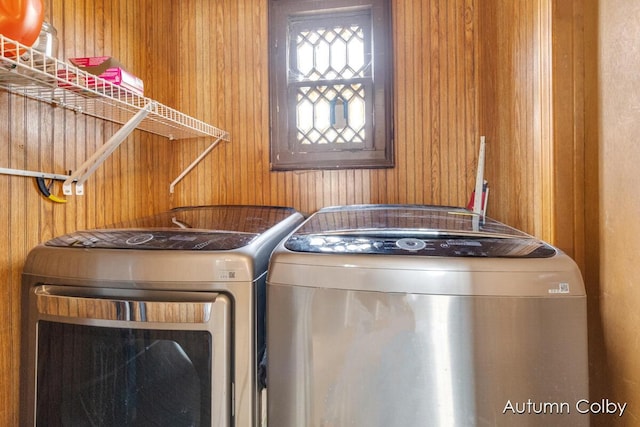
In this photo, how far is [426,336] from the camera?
750 mm

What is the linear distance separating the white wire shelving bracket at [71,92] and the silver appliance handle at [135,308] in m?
0.48

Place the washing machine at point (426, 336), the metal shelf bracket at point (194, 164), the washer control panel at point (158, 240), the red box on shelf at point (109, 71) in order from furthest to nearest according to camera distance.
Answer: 1. the metal shelf bracket at point (194, 164)
2. the red box on shelf at point (109, 71)
3. the washer control panel at point (158, 240)
4. the washing machine at point (426, 336)

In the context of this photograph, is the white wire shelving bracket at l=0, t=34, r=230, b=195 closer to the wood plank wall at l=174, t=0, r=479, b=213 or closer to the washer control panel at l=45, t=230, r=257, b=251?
the washer control panel at l=45, t=230, r=257, b=251

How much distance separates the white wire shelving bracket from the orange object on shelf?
3 cm

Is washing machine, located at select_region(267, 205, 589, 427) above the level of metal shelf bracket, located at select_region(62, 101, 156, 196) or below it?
below

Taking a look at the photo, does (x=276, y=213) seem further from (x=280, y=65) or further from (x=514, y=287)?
(x=514, y=287)

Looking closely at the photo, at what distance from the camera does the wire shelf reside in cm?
82

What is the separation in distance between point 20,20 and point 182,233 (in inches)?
25.7

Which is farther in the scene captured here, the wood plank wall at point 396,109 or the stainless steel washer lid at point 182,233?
the wood plank wall at point 396,109

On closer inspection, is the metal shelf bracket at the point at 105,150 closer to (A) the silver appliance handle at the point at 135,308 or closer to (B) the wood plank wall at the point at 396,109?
(A) the silver appliance handle at the point at 135,308

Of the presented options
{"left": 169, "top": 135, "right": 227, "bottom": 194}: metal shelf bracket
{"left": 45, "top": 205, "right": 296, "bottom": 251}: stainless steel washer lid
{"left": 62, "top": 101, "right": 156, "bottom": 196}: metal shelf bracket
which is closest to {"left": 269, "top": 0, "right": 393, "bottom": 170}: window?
{"left": 169, "top": 135, "right": 227, "bottom": 194}: metal shelf bracket

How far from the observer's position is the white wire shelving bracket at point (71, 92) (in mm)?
834

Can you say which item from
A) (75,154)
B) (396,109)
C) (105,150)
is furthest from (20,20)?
(396,109)

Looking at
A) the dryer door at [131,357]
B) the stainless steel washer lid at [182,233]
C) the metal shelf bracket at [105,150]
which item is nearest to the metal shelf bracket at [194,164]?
the stainless steel washer lid at [182,233]
